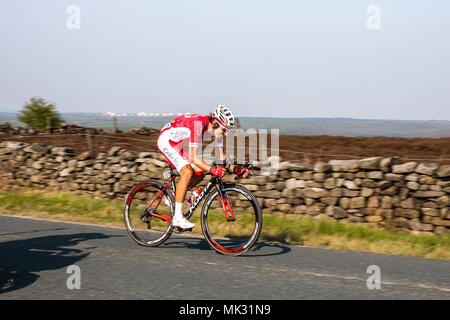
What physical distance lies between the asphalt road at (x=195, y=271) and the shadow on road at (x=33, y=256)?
10 mm

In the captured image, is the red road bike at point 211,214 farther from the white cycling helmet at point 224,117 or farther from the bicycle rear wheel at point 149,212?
the white cycling helmet at point 224,117

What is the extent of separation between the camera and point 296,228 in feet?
31.3

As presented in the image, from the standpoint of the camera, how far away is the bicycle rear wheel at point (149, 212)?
25.0 feet

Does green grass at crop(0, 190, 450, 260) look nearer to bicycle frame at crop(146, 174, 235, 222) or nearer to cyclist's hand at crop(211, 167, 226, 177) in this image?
bicycle frame at crop(146, 174, 235, 222)

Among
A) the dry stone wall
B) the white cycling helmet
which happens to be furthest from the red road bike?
the dry stone wall

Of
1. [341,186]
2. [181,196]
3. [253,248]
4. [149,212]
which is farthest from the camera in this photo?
[341,186]

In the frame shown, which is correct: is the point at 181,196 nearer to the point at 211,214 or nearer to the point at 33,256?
the point at 211,214

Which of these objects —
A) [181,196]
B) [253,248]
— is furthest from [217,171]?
[253,248]

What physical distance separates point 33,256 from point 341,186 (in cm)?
576

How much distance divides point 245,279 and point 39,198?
8863 mm

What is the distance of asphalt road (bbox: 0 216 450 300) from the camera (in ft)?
17.4

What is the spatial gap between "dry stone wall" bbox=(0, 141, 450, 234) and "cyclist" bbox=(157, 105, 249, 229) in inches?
134

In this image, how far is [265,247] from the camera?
7.68 metres

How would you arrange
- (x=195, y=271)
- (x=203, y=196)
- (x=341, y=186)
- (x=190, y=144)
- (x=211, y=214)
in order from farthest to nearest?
(x=341, y=186) < (x=203, y=196) < (x=190, y=144) < (x=211, y=214) < (x=195, y=271)
